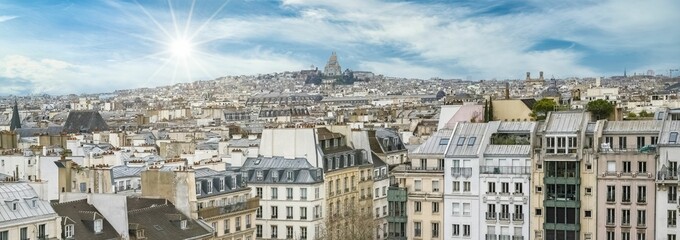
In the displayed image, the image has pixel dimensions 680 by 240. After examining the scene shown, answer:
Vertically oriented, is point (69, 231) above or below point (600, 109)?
below

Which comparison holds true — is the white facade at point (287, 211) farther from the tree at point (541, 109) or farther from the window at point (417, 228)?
the tree at point (541, 109)

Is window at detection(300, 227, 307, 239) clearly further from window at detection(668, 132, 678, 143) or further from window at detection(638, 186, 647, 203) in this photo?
window at detection(668, 132, 678, 143)

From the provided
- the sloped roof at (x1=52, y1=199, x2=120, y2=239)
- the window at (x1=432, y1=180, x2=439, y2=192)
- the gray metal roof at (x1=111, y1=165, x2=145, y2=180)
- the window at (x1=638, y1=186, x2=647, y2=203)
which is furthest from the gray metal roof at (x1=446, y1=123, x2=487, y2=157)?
the sloped roof at (x1=52, y1=199, x2=120, y2=239)

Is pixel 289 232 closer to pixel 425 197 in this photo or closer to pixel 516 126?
pixel 425 197

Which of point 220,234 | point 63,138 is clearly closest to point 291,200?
point 220,234

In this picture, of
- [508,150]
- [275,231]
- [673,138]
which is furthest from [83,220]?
[673,138]

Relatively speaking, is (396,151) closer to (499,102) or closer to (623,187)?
(499,102)
